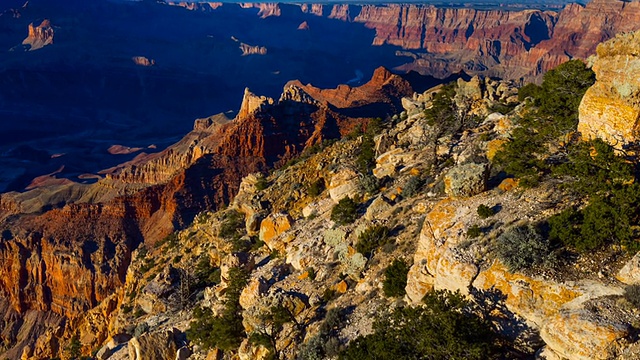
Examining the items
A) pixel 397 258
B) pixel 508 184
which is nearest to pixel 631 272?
pixel 508 184

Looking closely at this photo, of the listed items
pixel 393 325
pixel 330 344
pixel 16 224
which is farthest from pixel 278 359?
pixel 16 224

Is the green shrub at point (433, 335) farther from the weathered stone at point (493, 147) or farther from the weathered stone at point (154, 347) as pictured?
the weathered stone at point (154, 347)

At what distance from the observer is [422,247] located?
74.1 ft

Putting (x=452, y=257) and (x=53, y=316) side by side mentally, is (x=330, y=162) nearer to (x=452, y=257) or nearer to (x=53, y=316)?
(x=452, y=257)

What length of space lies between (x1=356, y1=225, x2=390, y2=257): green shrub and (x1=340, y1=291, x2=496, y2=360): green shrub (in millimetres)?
6761

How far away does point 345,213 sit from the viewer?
3103 centimetres

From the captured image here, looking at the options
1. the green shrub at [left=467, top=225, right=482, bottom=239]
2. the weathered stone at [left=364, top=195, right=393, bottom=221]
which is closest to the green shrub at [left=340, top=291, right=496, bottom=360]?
the green shrub at [left=467, top=225, right=482, bottom=239]

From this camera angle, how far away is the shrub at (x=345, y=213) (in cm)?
3061

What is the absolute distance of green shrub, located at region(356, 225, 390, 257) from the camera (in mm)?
26203

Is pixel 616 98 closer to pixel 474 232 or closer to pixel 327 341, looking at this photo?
pixel 474 232

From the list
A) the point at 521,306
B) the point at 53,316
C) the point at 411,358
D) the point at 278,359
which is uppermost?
the point at 521,306

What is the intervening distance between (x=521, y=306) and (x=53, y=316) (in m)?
77.4

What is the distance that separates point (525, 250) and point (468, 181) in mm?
6606

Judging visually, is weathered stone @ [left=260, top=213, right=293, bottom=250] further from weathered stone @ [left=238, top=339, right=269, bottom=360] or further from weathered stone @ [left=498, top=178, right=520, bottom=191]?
weathered stone @ [left=498, top=178, right=520, bottom=191]
